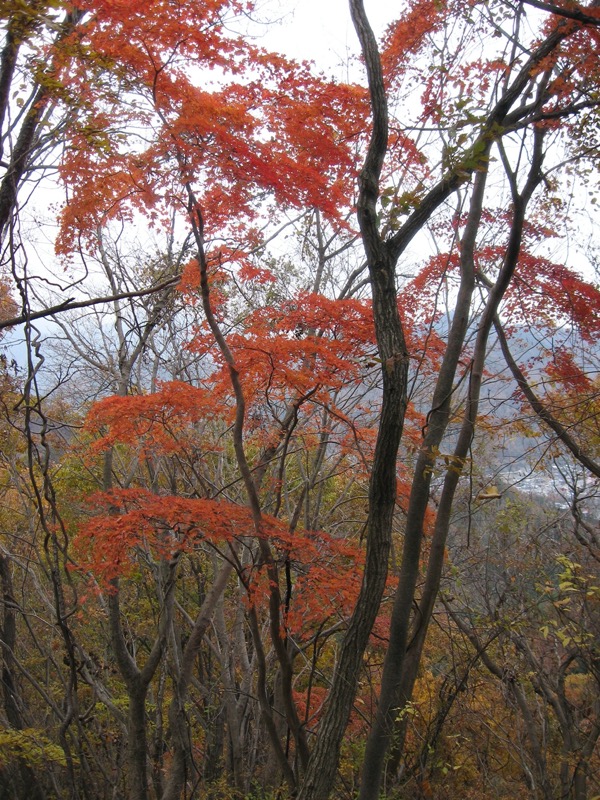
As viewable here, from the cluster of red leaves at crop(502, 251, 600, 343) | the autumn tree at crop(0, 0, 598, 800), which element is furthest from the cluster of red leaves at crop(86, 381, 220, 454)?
the cluster of red leaves at crop(502, 251, 600, 343)

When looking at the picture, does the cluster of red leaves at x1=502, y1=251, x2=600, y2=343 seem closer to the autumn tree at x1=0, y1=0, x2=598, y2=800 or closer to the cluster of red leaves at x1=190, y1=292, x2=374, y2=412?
the autumn tree at x1=0, y1=0, x2=598, y2=800

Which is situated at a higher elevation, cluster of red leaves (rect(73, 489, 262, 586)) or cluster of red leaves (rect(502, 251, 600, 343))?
cluster of red leaves (rect(502, 251, 600, 343))

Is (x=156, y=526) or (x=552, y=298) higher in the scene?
(x=552, y=298)

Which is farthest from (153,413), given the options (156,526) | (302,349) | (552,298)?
(552,298)

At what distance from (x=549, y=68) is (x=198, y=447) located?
190 inches

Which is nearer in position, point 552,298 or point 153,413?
point 153,413

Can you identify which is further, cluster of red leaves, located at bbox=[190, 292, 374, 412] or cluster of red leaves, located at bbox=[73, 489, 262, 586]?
cluster of red leaves, located at bbox=[190, 292, 374, 412]

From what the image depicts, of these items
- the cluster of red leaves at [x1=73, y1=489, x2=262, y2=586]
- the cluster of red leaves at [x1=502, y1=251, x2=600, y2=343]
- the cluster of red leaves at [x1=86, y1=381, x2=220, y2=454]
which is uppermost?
the cluster of red leaves at [x1=502, y1=251, x2=600, y2=343]

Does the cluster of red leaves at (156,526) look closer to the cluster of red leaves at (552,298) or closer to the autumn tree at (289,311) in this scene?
the autumn tree at (289,311)

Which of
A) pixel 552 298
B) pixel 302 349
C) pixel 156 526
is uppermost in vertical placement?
pixel 552 298

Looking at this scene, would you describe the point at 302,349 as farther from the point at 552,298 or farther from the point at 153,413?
the point at 552,298

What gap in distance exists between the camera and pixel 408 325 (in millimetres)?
6562

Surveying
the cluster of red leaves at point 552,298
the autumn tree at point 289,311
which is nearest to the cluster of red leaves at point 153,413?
the autumn tree at point 289,311

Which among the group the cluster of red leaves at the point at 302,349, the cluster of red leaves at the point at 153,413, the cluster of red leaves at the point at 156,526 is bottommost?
the cluster of red leaves at the point at 156,526
